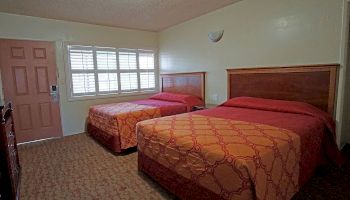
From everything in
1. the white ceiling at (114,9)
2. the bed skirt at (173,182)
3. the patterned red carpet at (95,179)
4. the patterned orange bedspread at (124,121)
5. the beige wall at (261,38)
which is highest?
the white ceiling at (114,9)

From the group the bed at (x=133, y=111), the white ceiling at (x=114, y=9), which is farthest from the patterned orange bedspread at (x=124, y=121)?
the white ceiling at (x=114, y=9)

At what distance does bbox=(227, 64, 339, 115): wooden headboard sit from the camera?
2.35 metres

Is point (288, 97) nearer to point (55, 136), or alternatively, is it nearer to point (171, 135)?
point (171, 135)

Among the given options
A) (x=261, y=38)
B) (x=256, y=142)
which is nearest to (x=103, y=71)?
(x=261, y=38)

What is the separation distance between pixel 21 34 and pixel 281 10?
13.6ft

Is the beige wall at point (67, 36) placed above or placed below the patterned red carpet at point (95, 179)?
above

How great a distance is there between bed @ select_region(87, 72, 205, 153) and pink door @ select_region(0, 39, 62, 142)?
0.76m

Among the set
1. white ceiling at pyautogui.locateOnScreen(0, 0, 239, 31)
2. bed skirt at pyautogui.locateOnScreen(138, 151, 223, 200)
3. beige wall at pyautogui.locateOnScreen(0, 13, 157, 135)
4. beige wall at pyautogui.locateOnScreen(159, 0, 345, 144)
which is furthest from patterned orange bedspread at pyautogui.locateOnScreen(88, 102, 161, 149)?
white ceiling at pyautogui.locateOnScreen(0, 0, 239, 31)

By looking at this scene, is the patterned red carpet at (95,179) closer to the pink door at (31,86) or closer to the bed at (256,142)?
the bed at (256,142)

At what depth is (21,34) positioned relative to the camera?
3395 mm

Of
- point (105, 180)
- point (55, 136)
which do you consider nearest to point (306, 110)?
point (105, 180)

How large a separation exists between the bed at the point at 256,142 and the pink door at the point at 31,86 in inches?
98.7

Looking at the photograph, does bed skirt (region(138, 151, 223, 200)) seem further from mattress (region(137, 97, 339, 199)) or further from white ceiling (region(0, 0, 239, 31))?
white ceiling (region(0, 0, 239, 31))

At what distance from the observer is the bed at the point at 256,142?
130 centimetres
